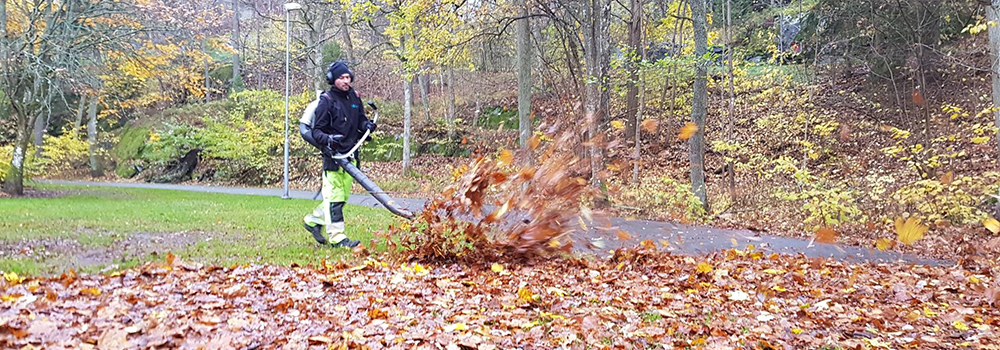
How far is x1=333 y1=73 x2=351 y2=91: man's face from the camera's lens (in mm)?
7214

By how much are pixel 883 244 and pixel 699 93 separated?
497 centimetres

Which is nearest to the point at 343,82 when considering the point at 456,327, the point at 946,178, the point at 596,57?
the point at 456,327

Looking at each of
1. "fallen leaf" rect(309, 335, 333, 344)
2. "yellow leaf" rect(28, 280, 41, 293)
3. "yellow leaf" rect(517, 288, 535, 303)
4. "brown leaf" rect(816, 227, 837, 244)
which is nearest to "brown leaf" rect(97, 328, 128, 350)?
"fallen leaf" rect(309, 335, 333, 344)

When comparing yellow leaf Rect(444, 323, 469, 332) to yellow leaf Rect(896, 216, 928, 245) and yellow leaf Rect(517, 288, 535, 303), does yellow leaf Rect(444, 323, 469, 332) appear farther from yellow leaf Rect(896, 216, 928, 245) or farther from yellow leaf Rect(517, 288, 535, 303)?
yellow leaf Rect(896, 216, 928, 245)

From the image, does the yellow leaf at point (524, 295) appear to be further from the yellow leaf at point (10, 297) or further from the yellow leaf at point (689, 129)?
the yellow leaf at point (689, 129)

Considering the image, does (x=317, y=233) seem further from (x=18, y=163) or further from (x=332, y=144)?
(x=18, y=163)

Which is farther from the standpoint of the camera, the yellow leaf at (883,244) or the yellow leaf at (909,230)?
the yellow leaf at (909,230)

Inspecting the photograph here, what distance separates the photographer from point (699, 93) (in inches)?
557

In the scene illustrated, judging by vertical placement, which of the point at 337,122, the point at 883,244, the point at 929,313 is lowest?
the point at 883,244

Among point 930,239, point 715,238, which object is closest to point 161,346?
point 715,238

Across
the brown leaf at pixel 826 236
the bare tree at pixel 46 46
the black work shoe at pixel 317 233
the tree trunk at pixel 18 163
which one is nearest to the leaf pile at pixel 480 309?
the black work shoe at pixel 317 233

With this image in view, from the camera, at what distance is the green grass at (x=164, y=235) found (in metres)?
6.24

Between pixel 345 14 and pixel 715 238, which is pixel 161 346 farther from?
pixel 345 14

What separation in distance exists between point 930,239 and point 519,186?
27.8 ft
